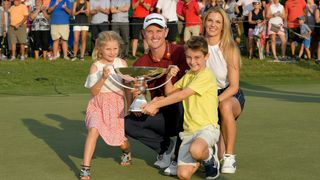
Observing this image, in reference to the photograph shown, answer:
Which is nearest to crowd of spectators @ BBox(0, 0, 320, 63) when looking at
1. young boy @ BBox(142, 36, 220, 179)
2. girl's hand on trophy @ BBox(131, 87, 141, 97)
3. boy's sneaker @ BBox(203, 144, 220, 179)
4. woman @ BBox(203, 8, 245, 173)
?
woman @ BBox(203, 8, 245, 173)

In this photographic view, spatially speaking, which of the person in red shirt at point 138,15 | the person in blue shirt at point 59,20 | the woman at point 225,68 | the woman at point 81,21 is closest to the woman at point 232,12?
the person in red shirt at point 138,15

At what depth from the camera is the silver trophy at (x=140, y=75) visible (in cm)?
679

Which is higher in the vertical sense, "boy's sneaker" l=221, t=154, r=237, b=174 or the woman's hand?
the woman's hand

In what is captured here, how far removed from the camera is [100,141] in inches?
341

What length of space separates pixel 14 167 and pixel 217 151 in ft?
6.25

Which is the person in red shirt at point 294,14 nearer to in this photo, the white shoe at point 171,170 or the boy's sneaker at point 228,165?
the boy's sneaker at point 228,165

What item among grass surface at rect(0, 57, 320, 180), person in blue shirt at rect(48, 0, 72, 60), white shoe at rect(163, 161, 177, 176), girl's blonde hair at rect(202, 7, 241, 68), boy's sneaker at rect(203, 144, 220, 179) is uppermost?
girl's blonde hair at rect(202, 7, 241, 68)

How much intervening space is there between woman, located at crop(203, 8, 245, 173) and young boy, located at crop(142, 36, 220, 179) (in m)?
0.27

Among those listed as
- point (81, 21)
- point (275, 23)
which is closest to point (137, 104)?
point (81, 21)

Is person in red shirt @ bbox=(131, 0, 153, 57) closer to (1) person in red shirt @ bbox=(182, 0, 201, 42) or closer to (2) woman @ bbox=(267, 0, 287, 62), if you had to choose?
(1) person in red shirt @ bbox=(182, 0, 201, 42)

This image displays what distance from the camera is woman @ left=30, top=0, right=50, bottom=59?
1898 centimetres

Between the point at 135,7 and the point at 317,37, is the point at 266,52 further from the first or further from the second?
the point at 135,7

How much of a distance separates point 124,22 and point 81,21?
1.19 metres

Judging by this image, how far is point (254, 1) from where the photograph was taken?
2008 centimetres
